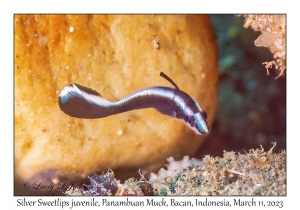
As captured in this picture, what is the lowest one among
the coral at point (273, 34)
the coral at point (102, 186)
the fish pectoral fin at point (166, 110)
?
the coral at point (102, 186)

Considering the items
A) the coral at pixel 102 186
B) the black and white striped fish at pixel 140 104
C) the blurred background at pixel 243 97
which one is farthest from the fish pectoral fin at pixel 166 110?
the coral at pixel 102 186

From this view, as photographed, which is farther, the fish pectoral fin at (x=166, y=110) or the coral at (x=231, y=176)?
the fish pectoral fin at (x=166, y=110)

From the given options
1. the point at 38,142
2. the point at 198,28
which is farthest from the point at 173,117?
the point at 38,142

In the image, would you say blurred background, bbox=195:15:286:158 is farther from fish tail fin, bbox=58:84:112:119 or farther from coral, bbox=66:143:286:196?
fish tail fin, bbox=58:84:112:119

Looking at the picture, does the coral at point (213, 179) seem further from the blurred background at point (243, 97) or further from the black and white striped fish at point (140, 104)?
the black and white striped fish at point (140, 104)

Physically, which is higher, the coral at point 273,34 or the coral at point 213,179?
the coral at point 273,34

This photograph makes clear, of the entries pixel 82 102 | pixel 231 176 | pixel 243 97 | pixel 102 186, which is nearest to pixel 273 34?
pixel 243 97

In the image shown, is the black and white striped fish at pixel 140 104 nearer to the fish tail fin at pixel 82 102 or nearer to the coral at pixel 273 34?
the fish tail fin at pixel 82 102
